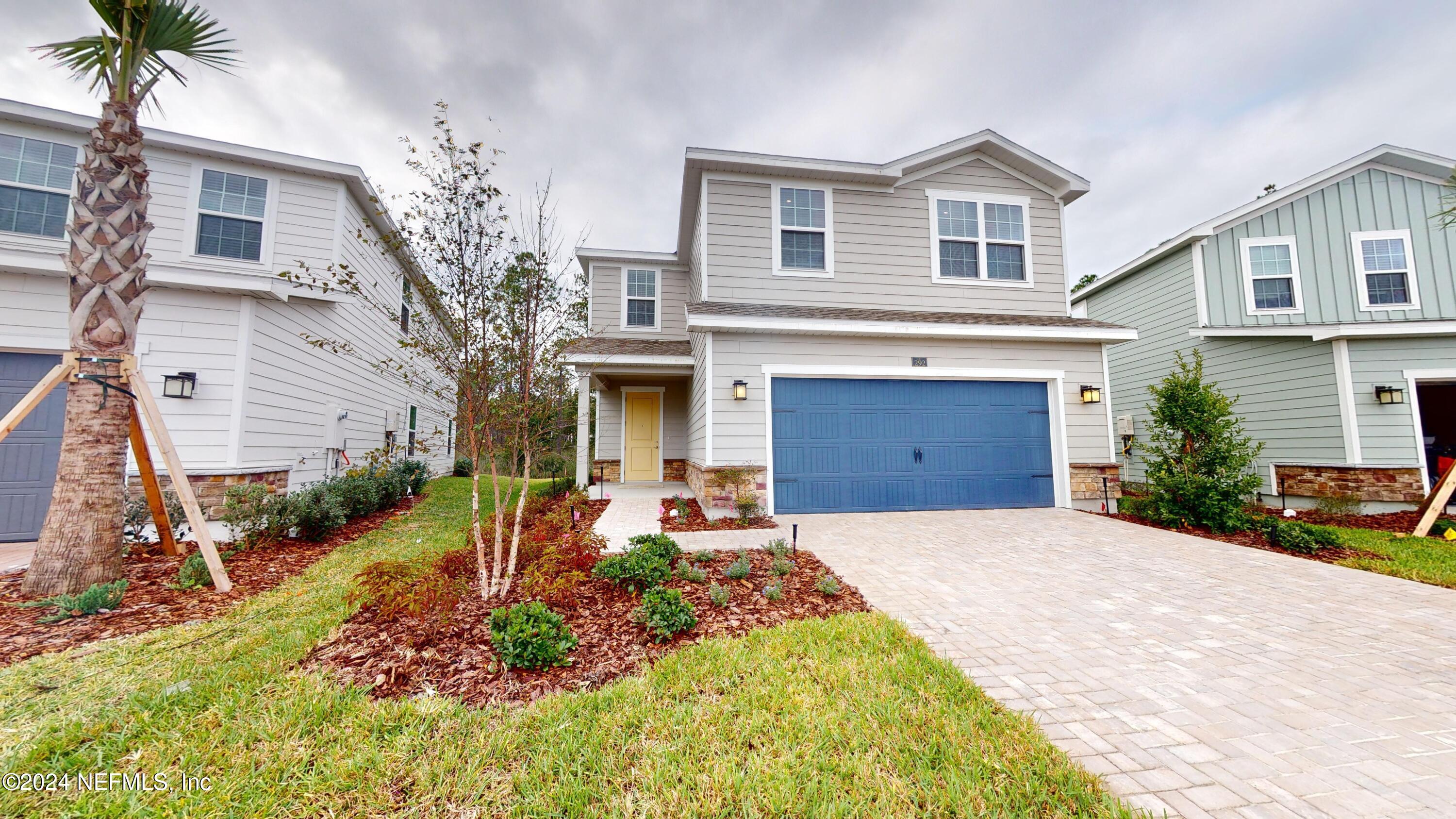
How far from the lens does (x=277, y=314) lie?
24.0 feet

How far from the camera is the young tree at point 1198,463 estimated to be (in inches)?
262

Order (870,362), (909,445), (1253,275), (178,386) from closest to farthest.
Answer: (178,386), (870,362), (909,445), (1253,275)

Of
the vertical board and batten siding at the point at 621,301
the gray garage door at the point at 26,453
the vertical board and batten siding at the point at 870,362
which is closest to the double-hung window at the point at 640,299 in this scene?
the vertical board and batten siding at the point at 621,301

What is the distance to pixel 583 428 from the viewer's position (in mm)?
9578

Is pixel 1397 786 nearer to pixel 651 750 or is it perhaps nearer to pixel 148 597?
pixel 651 750

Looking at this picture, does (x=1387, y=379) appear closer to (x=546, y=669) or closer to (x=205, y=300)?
(x=546, y=669)

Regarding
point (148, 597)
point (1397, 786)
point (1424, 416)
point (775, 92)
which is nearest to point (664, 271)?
point (775, 92)

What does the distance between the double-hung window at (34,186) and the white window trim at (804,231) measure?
32.9 feet

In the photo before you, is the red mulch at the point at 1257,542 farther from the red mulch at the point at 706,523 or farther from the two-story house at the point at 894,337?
the red mulch at the point at 706,523

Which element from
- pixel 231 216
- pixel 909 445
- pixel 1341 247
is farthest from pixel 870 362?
pixel 231 216

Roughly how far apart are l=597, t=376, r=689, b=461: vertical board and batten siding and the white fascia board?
489cm

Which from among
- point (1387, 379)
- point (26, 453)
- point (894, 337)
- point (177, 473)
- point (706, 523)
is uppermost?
point (894, 337)

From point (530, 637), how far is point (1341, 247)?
1532cm

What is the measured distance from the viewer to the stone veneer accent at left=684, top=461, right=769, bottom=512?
7.26 meters
